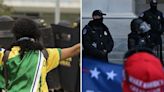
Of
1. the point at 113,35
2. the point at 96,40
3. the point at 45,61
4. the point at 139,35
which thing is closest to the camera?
the point at 45,61

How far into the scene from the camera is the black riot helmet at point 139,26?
15.2 ft

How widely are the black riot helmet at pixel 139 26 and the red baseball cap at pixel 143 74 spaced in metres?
2.02

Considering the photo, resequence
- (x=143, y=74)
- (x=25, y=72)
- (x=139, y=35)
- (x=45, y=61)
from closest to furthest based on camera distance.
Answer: (x=143, y=74) < (x=25, y=72) < (x=45, y=61) < (x=139, y=35)

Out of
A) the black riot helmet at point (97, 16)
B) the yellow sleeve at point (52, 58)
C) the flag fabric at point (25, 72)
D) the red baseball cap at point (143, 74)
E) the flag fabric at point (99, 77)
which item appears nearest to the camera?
the red baseball cap at point (143, 74)

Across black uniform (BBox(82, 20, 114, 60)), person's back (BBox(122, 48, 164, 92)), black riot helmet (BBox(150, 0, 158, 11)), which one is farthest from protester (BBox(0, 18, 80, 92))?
person's back (BBox(122, 48, 164, 92))

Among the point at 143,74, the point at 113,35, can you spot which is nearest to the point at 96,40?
the point at 113,35

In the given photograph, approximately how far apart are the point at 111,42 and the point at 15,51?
0.91m

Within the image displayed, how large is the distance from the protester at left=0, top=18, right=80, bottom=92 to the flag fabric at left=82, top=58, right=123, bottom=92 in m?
0.58

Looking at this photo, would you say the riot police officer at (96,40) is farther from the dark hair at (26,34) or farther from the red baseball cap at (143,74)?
the red baseball cap at (143,74)

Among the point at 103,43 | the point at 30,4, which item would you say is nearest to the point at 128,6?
the point at 103,43

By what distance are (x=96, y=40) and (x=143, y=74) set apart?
239 centimetres

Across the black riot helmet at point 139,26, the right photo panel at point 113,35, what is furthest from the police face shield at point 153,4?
the black riot helmet at point 139,26

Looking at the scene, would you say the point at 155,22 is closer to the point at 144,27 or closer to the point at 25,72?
the point at 144,27

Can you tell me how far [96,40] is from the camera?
4898 mm
